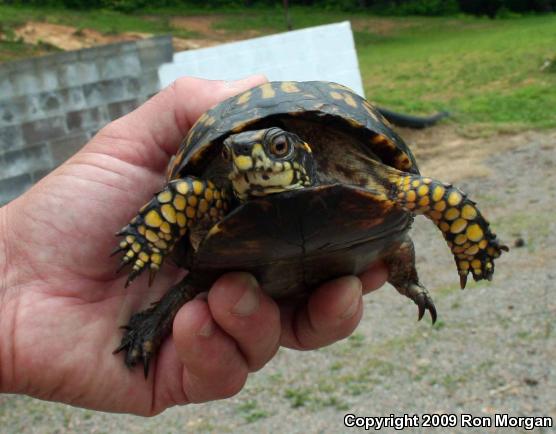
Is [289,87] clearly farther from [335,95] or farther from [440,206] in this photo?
[440,206]

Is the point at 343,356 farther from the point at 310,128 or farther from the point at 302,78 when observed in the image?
the point at 302,78

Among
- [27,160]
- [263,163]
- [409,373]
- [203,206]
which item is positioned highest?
[263,163]

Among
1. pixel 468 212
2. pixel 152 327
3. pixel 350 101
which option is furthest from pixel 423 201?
pixel 152 327

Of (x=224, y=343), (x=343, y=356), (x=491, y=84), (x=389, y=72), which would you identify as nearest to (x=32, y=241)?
(x=224, y=343)

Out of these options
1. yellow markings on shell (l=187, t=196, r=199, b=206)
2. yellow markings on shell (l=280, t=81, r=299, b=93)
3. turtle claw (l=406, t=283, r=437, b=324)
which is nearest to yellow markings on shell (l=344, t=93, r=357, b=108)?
yellow markings on shell (l=280, t=81, r=299, b=93)

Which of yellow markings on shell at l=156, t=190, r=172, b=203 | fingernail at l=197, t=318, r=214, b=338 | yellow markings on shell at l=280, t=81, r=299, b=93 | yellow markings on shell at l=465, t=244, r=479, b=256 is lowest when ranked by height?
fingernail at l=197, t=318, r=214, b=338

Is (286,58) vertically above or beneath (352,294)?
beneath

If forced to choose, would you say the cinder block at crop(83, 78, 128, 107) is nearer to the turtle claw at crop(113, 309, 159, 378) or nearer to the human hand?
the human hand

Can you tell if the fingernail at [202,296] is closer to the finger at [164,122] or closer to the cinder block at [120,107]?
the finger at [164,122]
